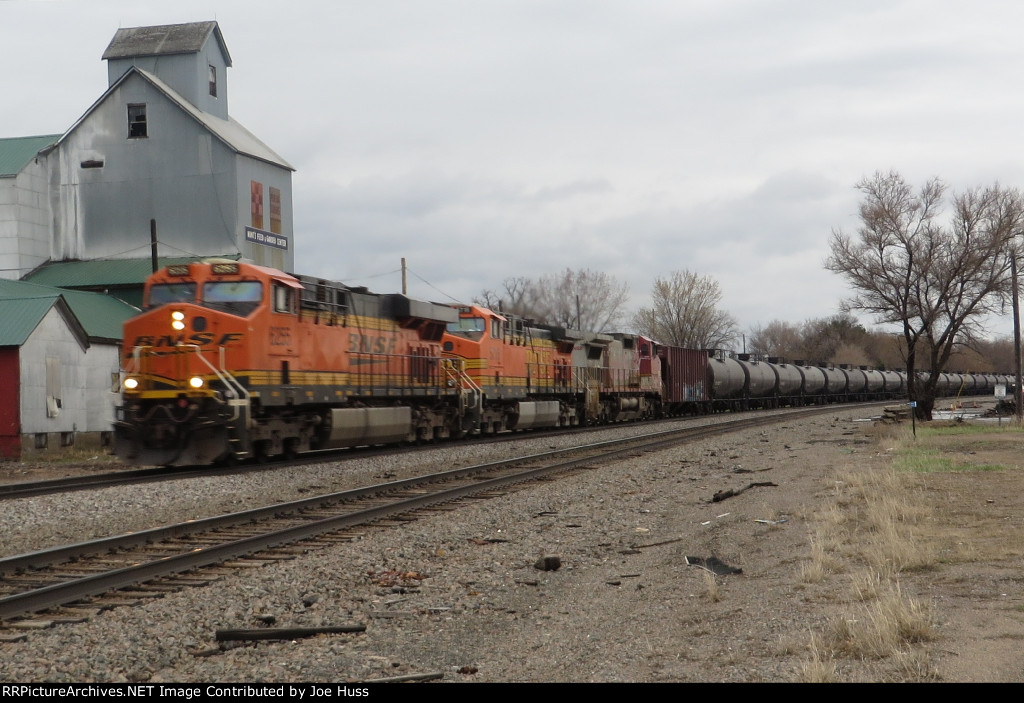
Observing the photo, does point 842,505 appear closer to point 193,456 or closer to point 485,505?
point 485,505

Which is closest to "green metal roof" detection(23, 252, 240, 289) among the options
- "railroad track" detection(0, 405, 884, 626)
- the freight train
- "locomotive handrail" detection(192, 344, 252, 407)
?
the freight train

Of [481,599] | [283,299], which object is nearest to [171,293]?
[283,299]

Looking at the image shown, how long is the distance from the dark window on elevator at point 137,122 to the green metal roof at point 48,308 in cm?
909

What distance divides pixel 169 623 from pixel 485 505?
21.7 ft

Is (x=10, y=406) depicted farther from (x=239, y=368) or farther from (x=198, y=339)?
(x=239, y=368)

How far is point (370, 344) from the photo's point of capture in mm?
22359

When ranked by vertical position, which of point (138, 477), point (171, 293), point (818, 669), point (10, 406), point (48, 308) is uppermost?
point (48, 308)

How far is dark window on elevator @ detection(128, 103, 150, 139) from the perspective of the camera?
40.5m

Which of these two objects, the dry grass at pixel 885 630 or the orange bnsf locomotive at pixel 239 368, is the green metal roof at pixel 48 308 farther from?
the dry grass at pixel 885 630

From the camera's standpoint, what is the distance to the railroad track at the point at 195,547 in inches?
297

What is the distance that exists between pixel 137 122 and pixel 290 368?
26.8 metres

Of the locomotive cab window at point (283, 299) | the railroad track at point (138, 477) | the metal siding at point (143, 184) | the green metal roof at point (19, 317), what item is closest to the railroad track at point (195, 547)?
the railroad track at point (138, 477)

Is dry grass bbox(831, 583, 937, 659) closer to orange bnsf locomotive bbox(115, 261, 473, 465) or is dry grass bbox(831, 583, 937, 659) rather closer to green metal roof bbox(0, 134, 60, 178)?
orange bnsf locomotive bbox(115, 261, 473, 465)

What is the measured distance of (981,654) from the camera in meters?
5.35
